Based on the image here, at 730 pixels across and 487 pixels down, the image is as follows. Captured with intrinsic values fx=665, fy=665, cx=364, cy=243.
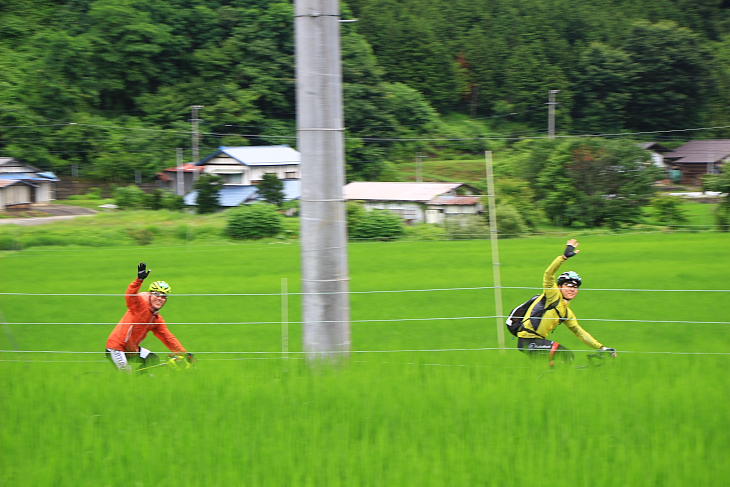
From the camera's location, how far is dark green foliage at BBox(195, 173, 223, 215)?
27.9 metres

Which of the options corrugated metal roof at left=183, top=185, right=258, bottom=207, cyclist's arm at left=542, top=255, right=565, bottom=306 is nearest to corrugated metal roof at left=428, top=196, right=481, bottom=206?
corrugated metal roof at left=183, top=185, right=258, bottom=207

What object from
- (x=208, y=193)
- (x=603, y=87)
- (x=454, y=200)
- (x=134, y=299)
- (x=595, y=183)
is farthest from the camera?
(x=603, y=87)

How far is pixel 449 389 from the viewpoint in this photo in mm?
4078

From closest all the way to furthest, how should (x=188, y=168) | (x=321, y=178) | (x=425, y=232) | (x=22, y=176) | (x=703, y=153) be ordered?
(x=321, y=178) < (x=703, y=153) < (x=425, y=232) < (x=22, y=176) < (x=188, y=168)

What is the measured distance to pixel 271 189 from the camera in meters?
28.8

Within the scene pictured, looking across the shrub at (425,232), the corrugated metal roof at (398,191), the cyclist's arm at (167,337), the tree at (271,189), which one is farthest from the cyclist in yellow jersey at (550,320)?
the tree at (271,189)

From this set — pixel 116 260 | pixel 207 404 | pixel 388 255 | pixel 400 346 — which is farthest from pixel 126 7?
pixel 207 404

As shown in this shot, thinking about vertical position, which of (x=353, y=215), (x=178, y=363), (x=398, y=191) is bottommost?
(x=178, y=363)

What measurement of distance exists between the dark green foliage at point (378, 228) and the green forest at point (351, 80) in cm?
961

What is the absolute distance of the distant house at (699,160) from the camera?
21125 millimetres

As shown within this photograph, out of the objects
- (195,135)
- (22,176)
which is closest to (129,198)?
(22,176)

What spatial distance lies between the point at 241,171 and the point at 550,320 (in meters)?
27.3

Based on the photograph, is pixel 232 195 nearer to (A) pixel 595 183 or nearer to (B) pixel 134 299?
(A) pixel 595 183

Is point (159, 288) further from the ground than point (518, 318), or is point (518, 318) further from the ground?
point (159, 288)
